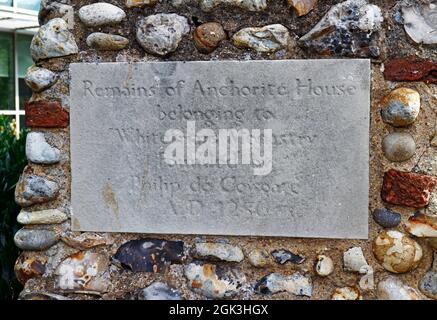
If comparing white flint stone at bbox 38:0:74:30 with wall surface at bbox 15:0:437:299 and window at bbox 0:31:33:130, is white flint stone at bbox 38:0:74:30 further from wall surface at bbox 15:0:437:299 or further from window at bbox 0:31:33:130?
window at bbox 0:31:33:130

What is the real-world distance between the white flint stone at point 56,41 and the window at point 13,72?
461 centimetres

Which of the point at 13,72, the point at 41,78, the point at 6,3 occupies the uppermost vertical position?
the point at 6,3

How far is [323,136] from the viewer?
2311mm

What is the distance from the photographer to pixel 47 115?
2.51 metres

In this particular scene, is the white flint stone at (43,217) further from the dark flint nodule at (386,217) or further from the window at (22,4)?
the window at (22,4)

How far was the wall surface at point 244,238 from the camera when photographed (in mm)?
2285

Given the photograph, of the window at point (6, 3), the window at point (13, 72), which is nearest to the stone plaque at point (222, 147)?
the window at point (6, 3)

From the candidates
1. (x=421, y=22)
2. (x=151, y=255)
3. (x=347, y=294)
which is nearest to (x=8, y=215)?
(x=151, y=255)

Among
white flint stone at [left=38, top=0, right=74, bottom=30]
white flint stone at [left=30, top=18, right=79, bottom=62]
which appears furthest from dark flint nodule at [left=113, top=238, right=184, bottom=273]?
white flint stone at [left=38, top=0, right=74, bottom=30]

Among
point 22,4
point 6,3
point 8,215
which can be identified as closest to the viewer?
point 8,215

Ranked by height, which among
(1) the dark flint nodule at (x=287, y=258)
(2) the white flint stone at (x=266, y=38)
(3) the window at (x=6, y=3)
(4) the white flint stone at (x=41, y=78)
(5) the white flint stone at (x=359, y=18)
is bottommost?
(1) the dark flint nodule at (x=287, y=258)

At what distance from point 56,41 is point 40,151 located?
0.48m

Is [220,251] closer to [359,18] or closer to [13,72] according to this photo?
[359,18]

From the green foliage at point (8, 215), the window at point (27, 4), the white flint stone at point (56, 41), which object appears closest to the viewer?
the white flint stone at point (56, 41)
